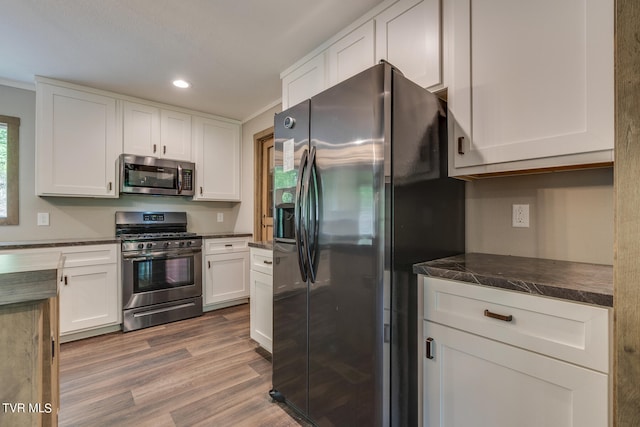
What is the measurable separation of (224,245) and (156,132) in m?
1.51

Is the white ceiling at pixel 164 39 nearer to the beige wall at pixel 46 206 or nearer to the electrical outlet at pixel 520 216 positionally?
the beige wall at pixel 46 206

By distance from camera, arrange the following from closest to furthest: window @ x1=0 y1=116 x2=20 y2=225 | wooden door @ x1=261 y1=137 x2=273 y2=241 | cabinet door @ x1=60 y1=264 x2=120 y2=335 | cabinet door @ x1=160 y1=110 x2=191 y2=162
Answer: cabinet door @ x1=60 y1=264 x2=120 y2=335, window @ x1=0 y1=116 x2=20 y2=225, cabinet door @ x1=160 y1=110 x2=191 y2=162, wooden door @ x1=261 y1=137 x2=273 y2=241

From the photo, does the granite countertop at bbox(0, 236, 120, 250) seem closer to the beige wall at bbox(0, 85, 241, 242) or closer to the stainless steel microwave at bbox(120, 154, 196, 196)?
the beige wall at bbox(0, 85, 241, 242)

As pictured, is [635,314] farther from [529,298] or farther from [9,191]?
[9,191]

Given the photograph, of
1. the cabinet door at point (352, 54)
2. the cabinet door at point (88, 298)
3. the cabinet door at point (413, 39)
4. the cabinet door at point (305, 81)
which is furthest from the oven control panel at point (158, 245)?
the cabinet door at point (413, 39)

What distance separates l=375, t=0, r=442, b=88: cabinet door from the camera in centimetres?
151

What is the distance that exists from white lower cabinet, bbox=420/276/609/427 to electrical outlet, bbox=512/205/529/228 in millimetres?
635

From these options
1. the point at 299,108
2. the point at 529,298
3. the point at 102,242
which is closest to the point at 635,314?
the point at 529,298

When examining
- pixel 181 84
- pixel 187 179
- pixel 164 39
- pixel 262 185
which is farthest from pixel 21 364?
pixel 262 185

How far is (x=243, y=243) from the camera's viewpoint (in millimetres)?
3688

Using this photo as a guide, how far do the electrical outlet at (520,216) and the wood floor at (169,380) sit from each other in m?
1.58

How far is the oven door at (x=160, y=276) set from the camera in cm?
290

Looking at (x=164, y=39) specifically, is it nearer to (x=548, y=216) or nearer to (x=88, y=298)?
(x=88, y=298)

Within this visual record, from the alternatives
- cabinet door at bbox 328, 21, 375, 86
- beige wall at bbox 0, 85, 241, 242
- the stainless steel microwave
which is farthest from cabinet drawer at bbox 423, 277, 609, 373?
beige wall at bbox 0, 85, 241, 242
